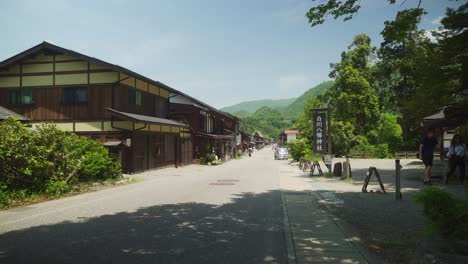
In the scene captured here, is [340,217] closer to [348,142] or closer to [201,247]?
[201,247]

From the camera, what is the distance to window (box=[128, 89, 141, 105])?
74.4ft

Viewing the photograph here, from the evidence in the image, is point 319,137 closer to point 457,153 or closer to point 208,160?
point 457,153

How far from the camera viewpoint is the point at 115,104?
2091 cm

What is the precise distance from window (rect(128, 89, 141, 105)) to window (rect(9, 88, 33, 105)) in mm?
6224

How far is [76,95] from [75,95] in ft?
0.21

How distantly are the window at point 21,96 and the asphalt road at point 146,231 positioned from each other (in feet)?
45.6

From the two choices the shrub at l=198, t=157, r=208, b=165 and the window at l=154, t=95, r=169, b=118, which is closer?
the window at l=154, t=95, r=169, b=118

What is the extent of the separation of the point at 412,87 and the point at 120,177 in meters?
41.5

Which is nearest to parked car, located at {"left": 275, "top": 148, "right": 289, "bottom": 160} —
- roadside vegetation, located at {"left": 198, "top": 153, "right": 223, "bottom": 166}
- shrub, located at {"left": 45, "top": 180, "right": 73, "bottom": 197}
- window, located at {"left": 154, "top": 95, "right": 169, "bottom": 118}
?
roadside vegetation, located at {"left": 198, "top": 153, "right": 223, "bottom": 166}

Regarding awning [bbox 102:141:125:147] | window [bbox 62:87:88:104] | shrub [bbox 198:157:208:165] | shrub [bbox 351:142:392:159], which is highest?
window [bbox 62:87:88:104]

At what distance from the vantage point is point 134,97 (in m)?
23.3

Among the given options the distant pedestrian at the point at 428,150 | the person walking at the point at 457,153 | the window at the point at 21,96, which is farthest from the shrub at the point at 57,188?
the person walking at the point at 457,153

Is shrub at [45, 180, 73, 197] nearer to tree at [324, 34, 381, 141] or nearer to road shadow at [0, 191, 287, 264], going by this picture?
road shadow at [0, 191, 287, 264]

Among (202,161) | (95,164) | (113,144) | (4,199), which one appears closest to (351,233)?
(4,199)
